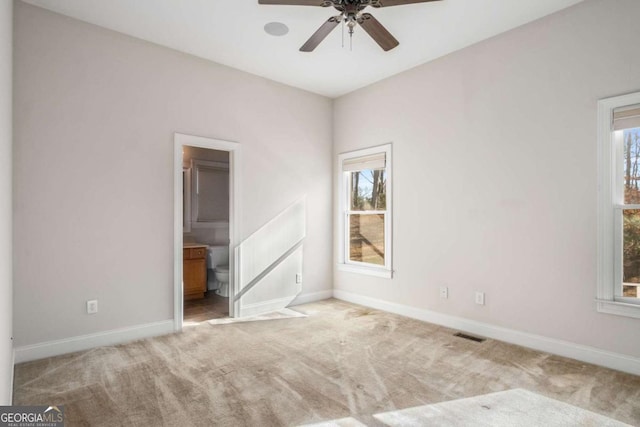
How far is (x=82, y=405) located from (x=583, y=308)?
3.80m

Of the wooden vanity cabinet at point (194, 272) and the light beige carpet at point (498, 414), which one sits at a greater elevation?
the wooden vanity cabinet at point (194, 272)

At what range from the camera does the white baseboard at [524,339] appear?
2.71 metres

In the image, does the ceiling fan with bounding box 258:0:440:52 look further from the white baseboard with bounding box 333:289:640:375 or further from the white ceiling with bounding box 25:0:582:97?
the white baseboard with bounding box 333:289:640:375

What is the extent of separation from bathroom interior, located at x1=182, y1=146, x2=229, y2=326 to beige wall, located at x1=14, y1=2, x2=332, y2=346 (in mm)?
1296

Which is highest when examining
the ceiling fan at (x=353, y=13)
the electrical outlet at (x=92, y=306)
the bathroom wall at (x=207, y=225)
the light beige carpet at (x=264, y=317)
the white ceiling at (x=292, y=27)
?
the white ceiling at (x=292, y=27)

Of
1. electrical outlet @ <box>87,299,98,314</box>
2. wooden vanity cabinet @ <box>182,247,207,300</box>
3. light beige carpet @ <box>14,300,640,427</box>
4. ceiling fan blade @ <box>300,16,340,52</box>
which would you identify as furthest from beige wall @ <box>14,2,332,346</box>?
ceiling fan blade @ <box>300,16,340,52</box>

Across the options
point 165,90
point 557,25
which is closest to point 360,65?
point 557,25

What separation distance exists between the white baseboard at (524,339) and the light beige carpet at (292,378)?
0.29 ft

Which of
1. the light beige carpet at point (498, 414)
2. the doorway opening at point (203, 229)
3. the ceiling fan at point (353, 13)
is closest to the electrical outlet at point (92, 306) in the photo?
the doorway opening at point (203, 229)

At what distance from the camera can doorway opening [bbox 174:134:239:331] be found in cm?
371

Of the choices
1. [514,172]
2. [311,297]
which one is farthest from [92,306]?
[514,172]

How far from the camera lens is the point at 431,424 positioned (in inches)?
79.8

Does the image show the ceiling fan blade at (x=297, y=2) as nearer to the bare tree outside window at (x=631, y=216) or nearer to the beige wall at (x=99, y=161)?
the beige wall at (x=99, y=161)

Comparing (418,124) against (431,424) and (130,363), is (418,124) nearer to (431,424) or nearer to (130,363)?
(431,424)
